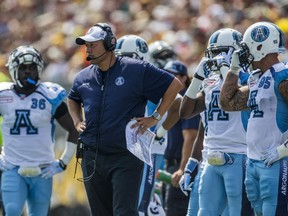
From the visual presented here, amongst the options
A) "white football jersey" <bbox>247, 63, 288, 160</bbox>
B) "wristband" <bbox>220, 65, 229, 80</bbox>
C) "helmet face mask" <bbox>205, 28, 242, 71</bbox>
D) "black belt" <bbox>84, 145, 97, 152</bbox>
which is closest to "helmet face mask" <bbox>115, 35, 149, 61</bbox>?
"helmet face mask" <bbox>205, 28, 242, 71</bbox>

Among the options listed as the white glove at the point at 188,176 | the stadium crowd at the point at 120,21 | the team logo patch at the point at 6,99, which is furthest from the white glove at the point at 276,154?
the stadium crowd at the point at 120,21

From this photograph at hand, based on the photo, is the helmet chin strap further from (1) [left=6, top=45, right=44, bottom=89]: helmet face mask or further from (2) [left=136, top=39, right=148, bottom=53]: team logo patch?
(2) [left=136, top=39, right=148, bottom=53]: team logo patch

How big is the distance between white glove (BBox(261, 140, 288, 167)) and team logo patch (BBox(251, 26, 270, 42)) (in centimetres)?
91

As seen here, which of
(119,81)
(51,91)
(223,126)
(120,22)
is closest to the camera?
(119,81)

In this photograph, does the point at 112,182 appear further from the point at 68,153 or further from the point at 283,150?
the point at 68,153

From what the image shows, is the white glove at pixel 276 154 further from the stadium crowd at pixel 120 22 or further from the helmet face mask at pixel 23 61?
the stadium crowd at pixel 120 22

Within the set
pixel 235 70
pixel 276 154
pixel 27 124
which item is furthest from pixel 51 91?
pixel 276 154

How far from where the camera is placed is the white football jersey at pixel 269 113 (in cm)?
793

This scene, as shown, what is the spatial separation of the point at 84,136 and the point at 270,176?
5.34 feet

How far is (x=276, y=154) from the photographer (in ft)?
25.7

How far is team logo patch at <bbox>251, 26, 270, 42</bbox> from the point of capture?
320 inches

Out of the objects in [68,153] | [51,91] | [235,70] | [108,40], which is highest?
[108,40]

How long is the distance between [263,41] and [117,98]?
129cm

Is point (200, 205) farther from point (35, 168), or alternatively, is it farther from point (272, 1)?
point (272, 1)
